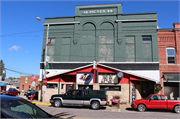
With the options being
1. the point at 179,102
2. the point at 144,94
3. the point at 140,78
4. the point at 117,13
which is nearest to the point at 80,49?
the point at 117,13

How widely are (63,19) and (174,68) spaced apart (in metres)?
17.2

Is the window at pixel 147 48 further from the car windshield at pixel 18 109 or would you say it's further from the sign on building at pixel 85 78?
the car windshield at pixel 18 109

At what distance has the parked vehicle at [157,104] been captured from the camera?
13.3 m

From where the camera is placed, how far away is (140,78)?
18.9 metres

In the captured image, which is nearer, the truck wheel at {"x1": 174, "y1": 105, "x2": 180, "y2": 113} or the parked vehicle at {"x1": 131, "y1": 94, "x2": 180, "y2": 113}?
the truck wheel at {"x1": 174, "y1": 105, "x2": 180, "y2": 113}

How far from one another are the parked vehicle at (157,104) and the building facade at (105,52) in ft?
15.5

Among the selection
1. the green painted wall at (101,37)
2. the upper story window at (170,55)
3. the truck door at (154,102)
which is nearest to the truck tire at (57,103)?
the green painted wall at (101,37)

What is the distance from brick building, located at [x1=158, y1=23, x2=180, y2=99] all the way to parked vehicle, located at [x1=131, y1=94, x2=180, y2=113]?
5962 millimetres

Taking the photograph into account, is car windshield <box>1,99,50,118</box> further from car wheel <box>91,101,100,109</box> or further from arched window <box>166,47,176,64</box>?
arched window <box>166,47,176,64</box>

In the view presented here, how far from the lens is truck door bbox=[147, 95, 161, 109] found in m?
13.5

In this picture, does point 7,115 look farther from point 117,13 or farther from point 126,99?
point 117,13

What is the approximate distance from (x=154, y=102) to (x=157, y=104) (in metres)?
0.29

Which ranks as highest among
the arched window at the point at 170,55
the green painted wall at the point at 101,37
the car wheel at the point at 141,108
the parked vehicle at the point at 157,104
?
the green painted wall at the point at 101,37

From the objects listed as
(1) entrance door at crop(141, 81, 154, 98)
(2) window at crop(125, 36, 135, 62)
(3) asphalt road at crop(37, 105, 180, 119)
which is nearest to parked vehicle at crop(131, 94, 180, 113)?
(3) asphalt road at crop(37, 105, 180, 119)
